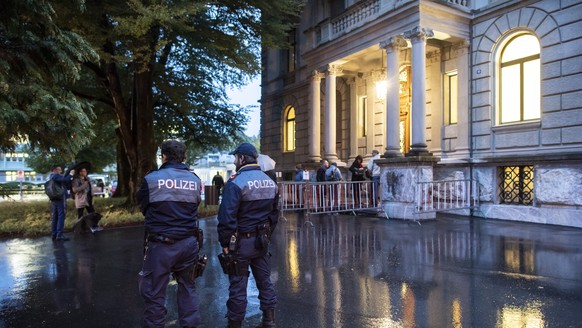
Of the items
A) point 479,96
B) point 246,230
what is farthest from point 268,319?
point 479,96

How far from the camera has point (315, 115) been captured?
707 inches

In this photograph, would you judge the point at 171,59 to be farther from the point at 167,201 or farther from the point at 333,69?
the point at 167,201

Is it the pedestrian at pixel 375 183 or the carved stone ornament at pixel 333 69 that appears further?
the carved stone ornament at pixel 333 69

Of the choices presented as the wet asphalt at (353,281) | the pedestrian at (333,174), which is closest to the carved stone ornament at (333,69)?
the pedestrian at (333,174)

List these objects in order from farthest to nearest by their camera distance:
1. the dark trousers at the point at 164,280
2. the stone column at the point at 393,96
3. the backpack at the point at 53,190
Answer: the stone column at the point at 393,96 → the backpack at the point at 53,190 → the dark trousers at the point at 164,280

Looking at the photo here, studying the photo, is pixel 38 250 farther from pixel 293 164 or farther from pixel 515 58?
pixel 293 164

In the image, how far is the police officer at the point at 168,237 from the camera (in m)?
3.69

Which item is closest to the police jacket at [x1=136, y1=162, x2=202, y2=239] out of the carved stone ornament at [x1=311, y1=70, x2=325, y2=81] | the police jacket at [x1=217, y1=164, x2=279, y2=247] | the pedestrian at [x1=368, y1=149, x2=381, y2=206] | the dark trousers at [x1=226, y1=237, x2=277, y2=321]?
the police jacket at [x1=217, y1=164, x2=279, y2=247]

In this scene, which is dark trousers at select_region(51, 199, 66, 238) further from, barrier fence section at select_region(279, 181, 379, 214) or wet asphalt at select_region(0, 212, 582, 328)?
barrier fence section at select_region(279, 181, 379, 214)

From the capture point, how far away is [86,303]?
5098 millimetres

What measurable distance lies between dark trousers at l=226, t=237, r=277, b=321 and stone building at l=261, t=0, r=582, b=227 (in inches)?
337

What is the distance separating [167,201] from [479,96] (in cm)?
1200

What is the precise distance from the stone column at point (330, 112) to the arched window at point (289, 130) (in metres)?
5.95

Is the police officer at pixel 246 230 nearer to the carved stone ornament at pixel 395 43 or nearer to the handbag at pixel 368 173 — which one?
the carved stone ornament at pixel 395 43
